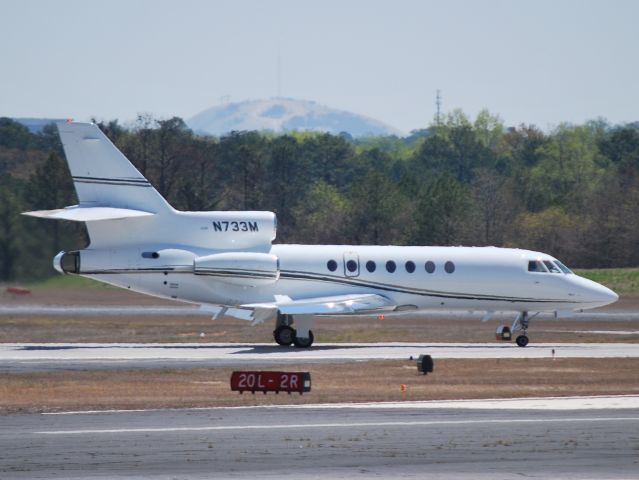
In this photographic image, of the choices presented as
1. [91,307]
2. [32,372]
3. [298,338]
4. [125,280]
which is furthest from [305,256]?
[91,307]

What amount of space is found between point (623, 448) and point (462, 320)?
105 ft

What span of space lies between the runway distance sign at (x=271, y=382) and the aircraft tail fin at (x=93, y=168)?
12897 mm

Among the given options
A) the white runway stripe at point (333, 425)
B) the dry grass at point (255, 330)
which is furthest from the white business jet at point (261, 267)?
the white runway stripe at point (333, 425)

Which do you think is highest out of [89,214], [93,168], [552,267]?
[93,168]

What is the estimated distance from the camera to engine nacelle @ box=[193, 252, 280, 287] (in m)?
37.4

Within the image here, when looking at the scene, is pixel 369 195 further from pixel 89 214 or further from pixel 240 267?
pixel 89 214

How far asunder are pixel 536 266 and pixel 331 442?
23729 millimetres

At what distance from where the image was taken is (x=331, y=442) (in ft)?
60.8

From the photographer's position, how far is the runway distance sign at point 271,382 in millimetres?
25094

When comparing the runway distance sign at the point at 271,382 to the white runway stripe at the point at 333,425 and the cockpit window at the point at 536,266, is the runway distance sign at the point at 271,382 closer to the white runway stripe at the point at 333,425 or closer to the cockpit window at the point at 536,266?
the white runway stripe at the point at 333,425

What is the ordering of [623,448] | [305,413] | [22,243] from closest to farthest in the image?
[623,448], [305,413], [22,243]

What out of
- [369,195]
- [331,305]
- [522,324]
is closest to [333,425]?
[331,305]

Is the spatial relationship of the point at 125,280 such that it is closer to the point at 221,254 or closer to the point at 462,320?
the point at 221,254

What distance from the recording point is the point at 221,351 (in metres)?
36.4
